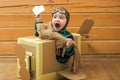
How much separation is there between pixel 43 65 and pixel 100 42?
0.95 meters

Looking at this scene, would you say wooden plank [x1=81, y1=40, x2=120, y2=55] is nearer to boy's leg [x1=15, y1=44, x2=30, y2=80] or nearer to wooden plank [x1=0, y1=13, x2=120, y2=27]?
wooden plank [x1=0, y1=13, x2=120, y2=27]

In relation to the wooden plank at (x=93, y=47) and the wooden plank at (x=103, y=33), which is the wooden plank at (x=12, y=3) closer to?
the wooden plank at (x=93, y=47)

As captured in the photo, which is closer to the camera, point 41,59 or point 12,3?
point 41,59

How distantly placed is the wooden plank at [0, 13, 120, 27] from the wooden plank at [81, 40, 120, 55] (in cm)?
20

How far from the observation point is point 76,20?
2.46 metres

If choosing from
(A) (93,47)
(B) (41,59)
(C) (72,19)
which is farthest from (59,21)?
(A) (93,47)

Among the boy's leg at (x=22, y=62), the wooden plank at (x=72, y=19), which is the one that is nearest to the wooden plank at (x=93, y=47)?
the wooden plank at (x=72, y=19)

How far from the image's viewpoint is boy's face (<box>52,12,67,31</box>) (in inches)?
71.9

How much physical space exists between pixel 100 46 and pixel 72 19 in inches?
16.1

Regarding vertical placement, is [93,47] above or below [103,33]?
below

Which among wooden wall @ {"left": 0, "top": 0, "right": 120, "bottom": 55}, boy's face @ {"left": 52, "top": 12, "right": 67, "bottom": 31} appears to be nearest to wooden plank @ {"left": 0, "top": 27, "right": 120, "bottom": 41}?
wooden wall @ {"left": 0, "top": 0, "right": 120, "bottom": 55}

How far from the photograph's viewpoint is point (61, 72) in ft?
5.91

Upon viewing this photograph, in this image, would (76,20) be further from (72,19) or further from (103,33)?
(103,33)

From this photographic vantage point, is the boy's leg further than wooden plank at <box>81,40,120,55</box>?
No
